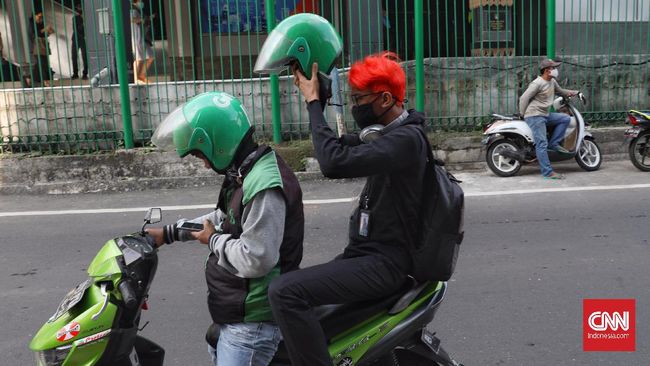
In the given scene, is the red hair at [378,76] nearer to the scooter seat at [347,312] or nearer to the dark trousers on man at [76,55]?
the scooter seat at [347,312]

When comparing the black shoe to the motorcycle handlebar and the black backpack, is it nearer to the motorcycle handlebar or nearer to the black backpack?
the black backpack

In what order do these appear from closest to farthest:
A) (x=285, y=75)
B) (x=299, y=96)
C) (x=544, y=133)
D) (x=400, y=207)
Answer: (x=400, y=207), (x=544, y=133), (x=285, y=75), (x=299, y=96)

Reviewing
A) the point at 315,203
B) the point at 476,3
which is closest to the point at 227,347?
the point at 315,203

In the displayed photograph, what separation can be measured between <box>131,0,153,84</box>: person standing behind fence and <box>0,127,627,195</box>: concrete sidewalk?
1074 mm

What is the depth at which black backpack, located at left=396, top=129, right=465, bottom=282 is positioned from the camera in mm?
2701

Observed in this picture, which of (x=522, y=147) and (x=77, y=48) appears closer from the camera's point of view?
(x=522, y=147)

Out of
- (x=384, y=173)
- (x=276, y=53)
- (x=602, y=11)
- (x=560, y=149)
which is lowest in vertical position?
(x=560, y=149)

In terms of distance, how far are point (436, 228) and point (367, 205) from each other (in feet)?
0.98

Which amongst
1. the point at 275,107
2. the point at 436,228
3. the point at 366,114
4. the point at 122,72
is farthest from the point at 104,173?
the point at 436,228

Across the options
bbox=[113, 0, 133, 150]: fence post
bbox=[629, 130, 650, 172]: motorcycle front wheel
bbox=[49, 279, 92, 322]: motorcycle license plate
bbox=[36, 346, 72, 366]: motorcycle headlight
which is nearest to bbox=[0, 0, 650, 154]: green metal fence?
bbox=[113, 0, 133, 150]: fence post

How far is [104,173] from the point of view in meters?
9.12

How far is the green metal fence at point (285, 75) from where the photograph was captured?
9.45 m

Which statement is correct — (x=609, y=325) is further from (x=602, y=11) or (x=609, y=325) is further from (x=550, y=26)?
(x=602, y=11)

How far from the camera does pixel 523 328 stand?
433 centimetres
